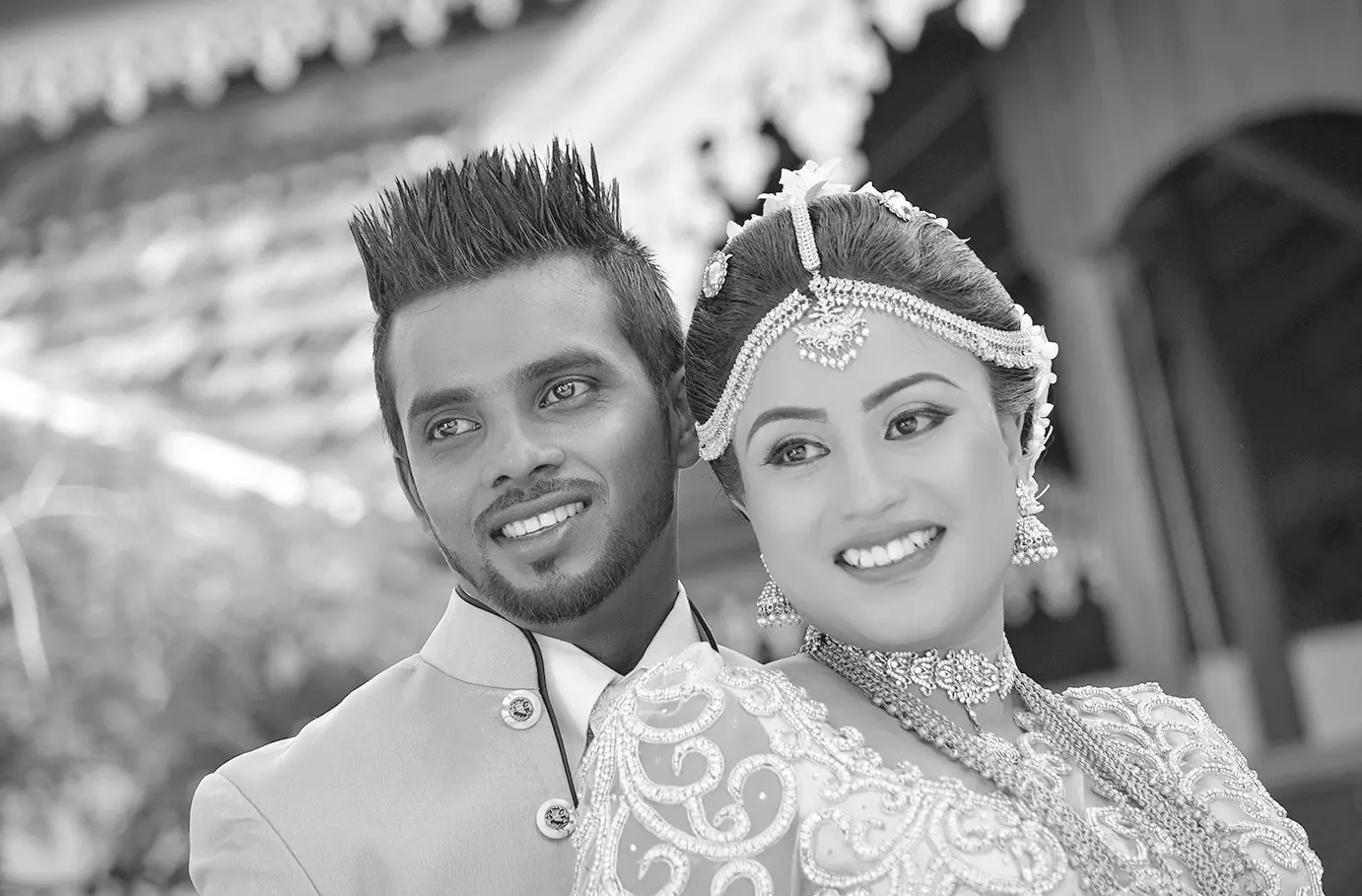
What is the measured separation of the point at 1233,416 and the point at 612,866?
23.0 feet

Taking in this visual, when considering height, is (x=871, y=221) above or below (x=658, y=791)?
above

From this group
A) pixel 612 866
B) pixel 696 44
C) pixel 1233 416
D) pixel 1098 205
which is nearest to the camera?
pixel 612 866

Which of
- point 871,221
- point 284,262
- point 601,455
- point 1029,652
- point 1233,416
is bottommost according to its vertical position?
point 1029,652

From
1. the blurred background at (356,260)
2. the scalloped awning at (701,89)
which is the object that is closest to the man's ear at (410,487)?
the blurred background at (356,260)

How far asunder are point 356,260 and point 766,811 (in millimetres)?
4393

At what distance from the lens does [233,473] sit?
4.91 meters

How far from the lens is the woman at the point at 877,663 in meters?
1.71

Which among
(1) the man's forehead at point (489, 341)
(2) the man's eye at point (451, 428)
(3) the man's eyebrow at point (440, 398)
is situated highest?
(1) the man's forehead at point (489, 341)

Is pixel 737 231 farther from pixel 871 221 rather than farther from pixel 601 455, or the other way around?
pixel 601 455

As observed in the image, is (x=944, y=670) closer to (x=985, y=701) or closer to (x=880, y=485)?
(x=985, y=701)

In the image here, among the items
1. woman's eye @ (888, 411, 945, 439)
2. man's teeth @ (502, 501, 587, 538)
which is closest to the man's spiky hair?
man's teeth @ (502, 501, 587, 538)

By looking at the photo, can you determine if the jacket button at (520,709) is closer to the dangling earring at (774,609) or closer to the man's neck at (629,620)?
the man's neck at (629,620)

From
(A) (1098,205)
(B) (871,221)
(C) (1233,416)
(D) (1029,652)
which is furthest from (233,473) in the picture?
(D) (1029,652)

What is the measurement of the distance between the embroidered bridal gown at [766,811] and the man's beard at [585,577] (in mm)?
299
